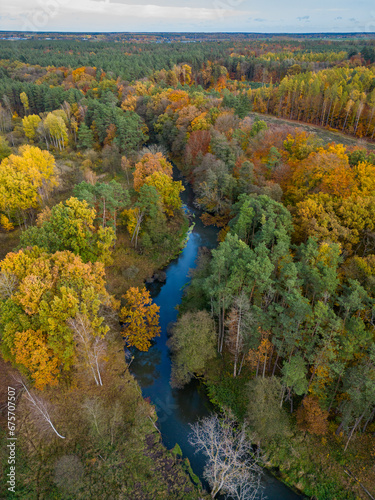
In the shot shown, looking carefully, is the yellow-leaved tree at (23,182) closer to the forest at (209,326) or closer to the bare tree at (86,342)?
the forest at (209,326)

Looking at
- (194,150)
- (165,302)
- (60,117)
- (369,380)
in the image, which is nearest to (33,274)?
(165,302)

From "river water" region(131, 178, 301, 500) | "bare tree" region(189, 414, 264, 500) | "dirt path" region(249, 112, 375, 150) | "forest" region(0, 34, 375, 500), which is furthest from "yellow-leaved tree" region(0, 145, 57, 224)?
"dirt path" region(249, 112, 375, 150)

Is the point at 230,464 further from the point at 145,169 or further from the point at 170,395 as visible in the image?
the point at 145,169

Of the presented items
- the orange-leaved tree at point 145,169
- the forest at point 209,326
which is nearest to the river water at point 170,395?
the forest at point 209,326

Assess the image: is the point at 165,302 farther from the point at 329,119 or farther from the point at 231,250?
the point at 329,119

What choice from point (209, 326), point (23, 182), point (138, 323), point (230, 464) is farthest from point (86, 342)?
point (23, 182)

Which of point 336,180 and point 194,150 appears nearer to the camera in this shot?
point 336,180
